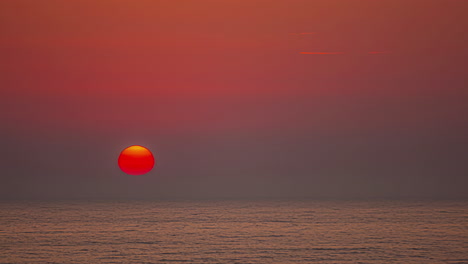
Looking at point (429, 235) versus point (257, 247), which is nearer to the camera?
point (257, 247)

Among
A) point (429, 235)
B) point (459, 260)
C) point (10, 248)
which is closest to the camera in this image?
point (459, 260)

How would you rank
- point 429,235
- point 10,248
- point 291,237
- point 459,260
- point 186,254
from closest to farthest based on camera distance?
point 459,260, point 186,254, point 10,248, point 291,237, point 429,235

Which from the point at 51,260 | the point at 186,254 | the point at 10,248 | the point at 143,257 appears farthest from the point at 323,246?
the point at 10,248

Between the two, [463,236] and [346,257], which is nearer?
[346,257]

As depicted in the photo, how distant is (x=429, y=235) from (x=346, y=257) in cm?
2793

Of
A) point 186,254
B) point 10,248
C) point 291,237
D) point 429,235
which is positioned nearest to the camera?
point 186,254

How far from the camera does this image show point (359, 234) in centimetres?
6988

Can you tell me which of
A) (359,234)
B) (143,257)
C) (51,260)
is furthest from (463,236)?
(51,260)

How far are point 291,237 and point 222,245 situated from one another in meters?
12.1

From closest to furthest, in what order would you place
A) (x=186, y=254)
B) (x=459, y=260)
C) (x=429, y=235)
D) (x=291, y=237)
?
(x=459, y=260) < (x=186, y=254) < (x=291, y=237) < (x=429, y=235)

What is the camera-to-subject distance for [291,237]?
6450 centimetres

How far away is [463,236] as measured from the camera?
66.0 metres

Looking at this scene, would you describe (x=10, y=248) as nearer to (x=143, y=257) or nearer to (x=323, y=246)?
(x=143, y=257)

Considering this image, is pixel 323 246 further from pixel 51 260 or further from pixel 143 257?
pixel 51 260
